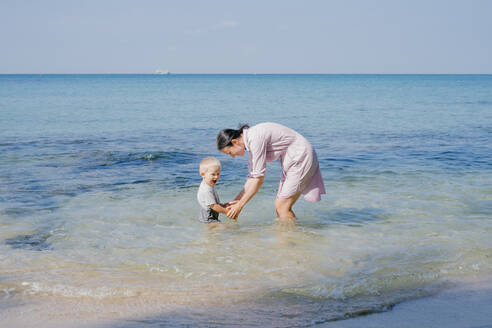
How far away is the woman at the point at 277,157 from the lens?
5.46 m

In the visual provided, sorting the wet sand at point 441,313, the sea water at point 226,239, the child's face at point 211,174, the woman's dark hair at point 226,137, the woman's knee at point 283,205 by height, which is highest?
the woman's dark hair at point 226,137

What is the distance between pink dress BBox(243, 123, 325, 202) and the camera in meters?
5.49

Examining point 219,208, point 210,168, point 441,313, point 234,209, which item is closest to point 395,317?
point 441,313

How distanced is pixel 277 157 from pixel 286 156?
11 centimetres

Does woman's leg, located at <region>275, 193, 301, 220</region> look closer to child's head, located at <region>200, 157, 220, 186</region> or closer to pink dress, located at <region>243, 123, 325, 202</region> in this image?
pink dress, located at <region>243, 123, 325, 202</region>

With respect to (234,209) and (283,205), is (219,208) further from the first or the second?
(283,205)

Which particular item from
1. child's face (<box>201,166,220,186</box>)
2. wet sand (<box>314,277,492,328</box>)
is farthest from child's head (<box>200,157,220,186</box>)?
wet sand (<box>314,277,492,328</box>)

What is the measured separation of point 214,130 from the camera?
19.2 meters

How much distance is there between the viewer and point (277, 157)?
5.90 metres

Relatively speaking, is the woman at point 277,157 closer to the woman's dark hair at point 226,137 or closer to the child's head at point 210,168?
the woman's dark hair at point 226,137

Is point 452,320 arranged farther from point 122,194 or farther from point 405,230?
point 122,194

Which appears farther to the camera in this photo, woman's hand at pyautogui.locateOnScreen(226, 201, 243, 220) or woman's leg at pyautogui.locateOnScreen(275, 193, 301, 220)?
woman's leg at pyautogui.locateOnScreen(275, 193, 301, 220)

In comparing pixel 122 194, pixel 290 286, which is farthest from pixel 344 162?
pixel 290 286

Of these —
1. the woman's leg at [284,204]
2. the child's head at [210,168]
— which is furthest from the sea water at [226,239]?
the child's head at [210,168]
